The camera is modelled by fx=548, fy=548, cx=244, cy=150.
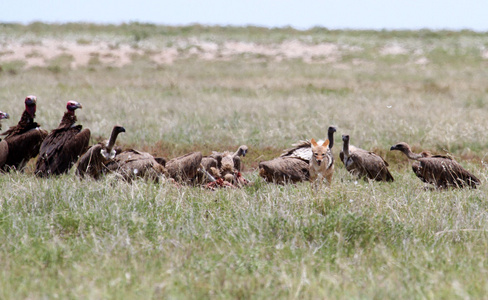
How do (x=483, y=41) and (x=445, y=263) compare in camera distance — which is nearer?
(x=445, y=263)

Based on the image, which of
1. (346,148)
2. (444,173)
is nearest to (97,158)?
(346,148)

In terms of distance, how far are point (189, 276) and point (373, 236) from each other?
1.84m

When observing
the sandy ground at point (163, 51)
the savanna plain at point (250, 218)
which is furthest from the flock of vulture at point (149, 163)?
the sandy ground at point (163, 51)

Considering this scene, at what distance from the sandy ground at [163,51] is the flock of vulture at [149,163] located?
23780mm

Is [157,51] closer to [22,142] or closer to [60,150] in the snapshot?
[22,142]

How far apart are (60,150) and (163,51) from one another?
103 ft

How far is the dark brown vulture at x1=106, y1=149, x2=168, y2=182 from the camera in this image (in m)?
7.50

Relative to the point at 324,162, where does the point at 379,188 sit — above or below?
below

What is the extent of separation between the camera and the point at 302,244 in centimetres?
500

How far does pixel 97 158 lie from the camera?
25.4 ft

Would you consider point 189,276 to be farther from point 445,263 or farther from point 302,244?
point 445,263

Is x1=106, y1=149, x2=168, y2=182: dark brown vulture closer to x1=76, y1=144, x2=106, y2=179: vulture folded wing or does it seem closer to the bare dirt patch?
x1=76, y1=144, x2=106, y2=179: vulture folded wing

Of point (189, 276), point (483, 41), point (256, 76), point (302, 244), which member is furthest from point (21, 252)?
point (483, 41)

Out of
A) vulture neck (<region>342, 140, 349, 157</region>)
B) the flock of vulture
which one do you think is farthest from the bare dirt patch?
vulture neck (<region>342, 140, 349, 157</region>)
